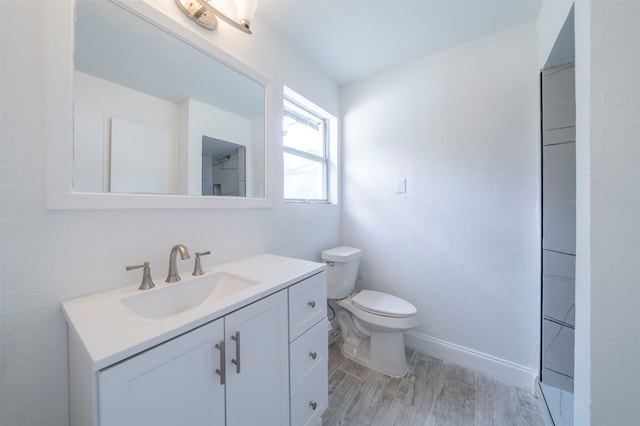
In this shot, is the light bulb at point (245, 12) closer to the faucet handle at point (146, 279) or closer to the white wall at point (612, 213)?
the faucet handle at point (146, 279)

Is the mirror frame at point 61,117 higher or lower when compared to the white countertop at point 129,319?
higher

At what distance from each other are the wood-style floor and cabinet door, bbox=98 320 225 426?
0.88 metres

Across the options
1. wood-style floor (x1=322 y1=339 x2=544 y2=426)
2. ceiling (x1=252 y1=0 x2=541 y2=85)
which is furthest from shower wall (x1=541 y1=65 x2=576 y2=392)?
ceiling (x1=252 y1=0 x2=541 y2=85)

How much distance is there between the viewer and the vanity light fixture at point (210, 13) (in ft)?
3.33

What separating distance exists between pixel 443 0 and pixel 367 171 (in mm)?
1148

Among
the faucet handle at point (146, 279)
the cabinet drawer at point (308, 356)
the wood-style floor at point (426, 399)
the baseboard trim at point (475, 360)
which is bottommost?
the wood-style floor at point (426, 399)

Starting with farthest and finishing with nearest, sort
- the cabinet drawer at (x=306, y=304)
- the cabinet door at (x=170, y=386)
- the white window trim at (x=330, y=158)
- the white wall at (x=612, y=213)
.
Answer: the white window trim at (x=330, y=158) → the cabinet drawer at (x=306, y=304) → the white wall at (x=612, y=213) → the cabinet door at (x=170, y=386)

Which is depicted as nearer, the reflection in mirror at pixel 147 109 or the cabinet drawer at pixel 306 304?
the reflection in mirror at pixel 147 109

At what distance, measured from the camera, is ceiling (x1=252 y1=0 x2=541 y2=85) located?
1.30 m

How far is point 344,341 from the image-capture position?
1811mm

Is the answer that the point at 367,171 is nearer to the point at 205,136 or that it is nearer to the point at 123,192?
the point at 205,136

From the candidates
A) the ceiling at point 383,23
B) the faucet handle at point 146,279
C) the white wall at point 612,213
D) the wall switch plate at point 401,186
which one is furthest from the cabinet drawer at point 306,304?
the ceiling at point 383,23

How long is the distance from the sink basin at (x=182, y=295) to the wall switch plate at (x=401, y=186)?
139cm

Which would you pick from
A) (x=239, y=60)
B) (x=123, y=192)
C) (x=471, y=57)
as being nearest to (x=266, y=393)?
(x=123, y=192)
